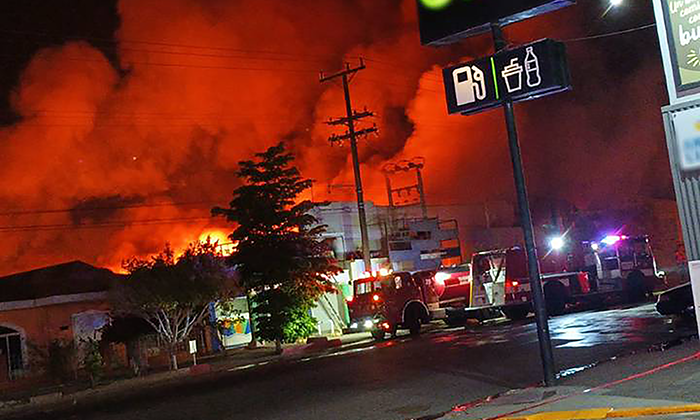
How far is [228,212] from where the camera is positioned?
27.7 m

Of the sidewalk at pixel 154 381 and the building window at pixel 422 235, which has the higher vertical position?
the building window at pixel 422 235

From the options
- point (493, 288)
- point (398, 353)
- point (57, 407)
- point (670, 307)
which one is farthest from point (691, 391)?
point (493, 288)

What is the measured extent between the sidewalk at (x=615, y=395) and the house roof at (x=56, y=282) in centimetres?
2128

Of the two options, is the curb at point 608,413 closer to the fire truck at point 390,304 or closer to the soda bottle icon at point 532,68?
the soda bottle icon at point 532,68

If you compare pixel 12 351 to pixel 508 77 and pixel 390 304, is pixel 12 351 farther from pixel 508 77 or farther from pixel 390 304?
pixel 508 77

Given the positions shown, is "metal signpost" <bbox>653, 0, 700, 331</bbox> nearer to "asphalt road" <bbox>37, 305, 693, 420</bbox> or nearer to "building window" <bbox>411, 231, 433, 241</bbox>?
"asphalt road" <bbox>37, 305, 693, 420</bbox>

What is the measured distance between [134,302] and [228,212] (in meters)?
4.60

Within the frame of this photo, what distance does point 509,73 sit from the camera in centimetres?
1125

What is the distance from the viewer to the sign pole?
11094mm

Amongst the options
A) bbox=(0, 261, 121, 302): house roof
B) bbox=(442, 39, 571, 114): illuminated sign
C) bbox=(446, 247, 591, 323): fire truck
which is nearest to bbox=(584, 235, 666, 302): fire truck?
bbox=(446, 247, 591, 323): fire truck

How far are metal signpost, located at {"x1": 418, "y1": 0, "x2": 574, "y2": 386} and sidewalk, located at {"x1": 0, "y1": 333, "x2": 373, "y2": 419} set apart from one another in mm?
11491

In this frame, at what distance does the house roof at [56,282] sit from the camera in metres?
31.0

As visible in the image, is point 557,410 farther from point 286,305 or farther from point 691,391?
point 286,305

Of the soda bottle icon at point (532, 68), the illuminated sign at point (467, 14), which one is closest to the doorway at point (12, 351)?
the illuminated sign at point (467, 14)
